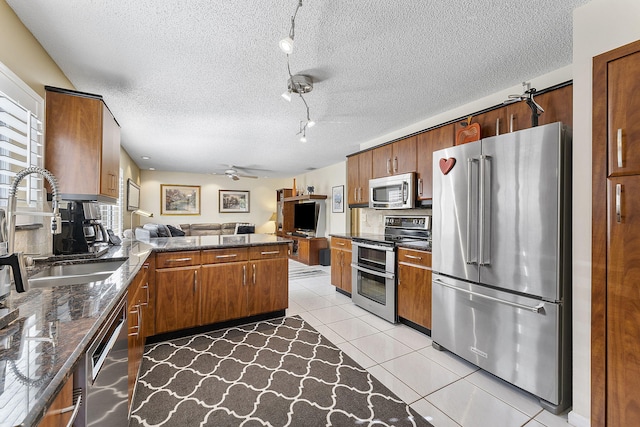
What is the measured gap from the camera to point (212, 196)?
331 inches

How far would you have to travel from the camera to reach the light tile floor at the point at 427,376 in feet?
5.52

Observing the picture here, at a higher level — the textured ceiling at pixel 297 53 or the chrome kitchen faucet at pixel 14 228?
the textured ceiling at pixel 297 53

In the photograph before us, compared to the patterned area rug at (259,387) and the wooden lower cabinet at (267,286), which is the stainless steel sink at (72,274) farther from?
the wooden lower cabinet at (267,286)

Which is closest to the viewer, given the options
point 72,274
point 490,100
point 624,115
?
point 624,115

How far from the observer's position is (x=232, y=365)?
2219mm

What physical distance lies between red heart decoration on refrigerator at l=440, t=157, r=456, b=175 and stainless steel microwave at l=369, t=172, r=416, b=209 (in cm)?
79

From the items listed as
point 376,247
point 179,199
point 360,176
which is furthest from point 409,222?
point 179,199

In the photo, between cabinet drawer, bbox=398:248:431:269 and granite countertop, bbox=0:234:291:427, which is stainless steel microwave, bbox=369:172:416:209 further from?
granite countertop, bbox=0:234:291:427

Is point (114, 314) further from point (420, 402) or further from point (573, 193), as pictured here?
point (573, 193)

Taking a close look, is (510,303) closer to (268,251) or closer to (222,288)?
(268,251)

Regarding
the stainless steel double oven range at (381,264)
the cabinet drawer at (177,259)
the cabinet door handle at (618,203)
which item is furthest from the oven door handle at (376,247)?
the cabinet drawer at (177,259)

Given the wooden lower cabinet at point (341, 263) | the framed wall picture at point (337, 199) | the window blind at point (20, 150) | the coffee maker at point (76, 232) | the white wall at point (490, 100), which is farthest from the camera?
the framed wall picture at point (337, 199)

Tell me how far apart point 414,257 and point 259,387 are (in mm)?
1806

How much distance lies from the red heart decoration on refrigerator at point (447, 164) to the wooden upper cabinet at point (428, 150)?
0.57m
